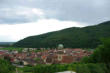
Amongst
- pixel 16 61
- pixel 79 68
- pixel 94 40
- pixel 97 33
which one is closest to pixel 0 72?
pixel 79 68

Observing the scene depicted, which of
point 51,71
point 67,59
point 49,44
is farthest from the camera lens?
point 49,44

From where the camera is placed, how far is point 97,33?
133 m

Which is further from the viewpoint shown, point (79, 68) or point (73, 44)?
point (73, 44)

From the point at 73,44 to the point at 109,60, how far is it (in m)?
96.5

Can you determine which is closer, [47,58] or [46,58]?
[47,58]

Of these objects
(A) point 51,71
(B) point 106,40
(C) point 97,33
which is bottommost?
(A) point 51,71

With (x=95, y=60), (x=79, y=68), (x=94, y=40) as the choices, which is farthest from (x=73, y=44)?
(x=79, y=68)

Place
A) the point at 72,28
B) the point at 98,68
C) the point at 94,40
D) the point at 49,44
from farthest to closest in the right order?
the point at 72,28, the point at 49,44, the point at 94,40, the point at 98,68

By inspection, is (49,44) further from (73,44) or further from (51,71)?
(51,71)

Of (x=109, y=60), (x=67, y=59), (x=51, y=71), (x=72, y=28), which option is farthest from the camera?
(x=72, y=28)

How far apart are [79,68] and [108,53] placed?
20.6ft

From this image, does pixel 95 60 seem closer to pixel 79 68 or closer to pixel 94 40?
pixel 79 68

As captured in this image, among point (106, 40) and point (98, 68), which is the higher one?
point (106, 40)

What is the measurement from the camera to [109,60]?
23875 millimetres
